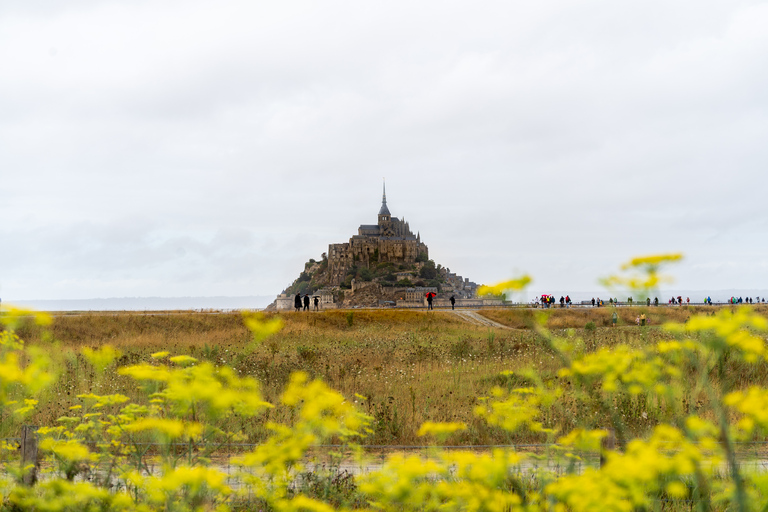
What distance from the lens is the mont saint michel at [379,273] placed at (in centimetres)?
12356

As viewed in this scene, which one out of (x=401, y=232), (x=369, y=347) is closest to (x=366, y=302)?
(x=401, y=232)

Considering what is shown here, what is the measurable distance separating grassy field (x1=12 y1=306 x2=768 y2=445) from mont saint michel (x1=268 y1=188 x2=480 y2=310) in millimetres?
79565

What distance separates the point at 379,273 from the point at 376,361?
122 meters

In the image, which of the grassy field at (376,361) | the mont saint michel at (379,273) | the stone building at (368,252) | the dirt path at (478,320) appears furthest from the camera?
the stone building at (368,252)

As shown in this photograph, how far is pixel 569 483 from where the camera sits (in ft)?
A: 11.1

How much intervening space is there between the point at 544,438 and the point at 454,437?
174cm

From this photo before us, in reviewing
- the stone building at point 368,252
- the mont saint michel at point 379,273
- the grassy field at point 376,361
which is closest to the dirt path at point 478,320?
the grassy field at point 376,361

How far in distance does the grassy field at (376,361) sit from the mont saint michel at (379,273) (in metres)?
79.6

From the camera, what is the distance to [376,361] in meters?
19.7

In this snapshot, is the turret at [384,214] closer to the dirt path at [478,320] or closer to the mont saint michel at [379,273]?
the mont saint michel at [379,273]

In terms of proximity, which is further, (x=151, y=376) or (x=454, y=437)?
(x=454, y=437)

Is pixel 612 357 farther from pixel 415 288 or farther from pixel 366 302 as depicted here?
pixel 415 288

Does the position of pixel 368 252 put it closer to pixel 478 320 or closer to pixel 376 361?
pixel 478 320

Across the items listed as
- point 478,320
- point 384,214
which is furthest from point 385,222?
point 478,320
